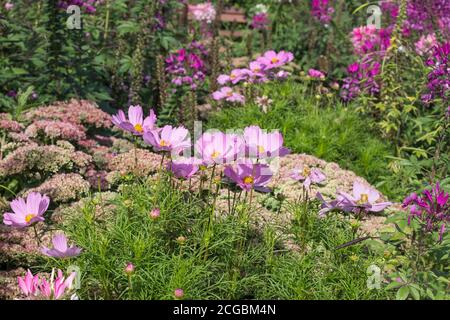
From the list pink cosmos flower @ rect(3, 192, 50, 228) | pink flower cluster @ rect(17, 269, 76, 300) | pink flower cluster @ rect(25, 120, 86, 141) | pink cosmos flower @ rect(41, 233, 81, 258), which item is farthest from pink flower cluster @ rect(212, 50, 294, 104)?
pink flower cluster @ rect(17, 269, 76, 300)

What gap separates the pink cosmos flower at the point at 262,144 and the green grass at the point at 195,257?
14.0 inches

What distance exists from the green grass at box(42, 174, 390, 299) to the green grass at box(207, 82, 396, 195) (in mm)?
1893

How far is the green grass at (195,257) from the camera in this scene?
2.85m

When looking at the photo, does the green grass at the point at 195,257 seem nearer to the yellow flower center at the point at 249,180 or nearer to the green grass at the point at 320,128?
the yellow flower center at the point at 249,180

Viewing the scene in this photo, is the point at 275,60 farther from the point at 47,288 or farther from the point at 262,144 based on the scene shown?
the point at 47,288

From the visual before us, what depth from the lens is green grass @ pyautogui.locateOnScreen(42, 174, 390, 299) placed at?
2.85 meters

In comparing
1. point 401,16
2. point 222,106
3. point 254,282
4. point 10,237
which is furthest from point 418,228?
point 222,106

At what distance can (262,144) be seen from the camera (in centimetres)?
297

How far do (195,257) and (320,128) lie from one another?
102 inches

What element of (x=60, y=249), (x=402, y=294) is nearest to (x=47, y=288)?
(x=60, y=249)

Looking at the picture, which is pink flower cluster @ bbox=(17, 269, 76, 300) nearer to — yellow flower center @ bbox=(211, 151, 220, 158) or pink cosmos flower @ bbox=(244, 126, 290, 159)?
yellow flower center @ bbox=(211, 151, 220, 158)

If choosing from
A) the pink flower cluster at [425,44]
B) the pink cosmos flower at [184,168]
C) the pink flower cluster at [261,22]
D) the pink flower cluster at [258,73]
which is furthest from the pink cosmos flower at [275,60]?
the pink cosmos flower at [184,168]

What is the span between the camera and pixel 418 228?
304cm
